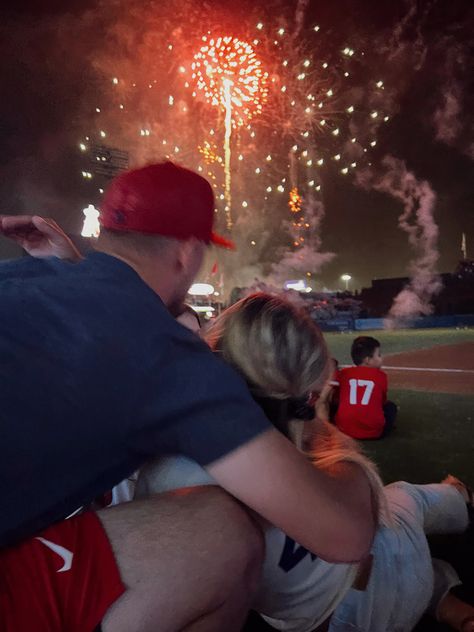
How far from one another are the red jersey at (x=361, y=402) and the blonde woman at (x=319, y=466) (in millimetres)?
2534

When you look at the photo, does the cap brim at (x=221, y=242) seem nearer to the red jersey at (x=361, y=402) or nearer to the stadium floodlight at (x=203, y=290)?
the red jersey at (x=361, y=402)

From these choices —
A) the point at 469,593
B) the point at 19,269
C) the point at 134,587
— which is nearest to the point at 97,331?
the point at 19,269

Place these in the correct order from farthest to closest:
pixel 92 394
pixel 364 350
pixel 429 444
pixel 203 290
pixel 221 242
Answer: pixel 203 290
pixel 364 350
pixel 429 444
pixel 221 242
pixel 92 394

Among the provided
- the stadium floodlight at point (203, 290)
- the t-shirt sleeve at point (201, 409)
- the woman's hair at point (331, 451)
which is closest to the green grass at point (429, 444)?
the woman's hair at point (331, 451)

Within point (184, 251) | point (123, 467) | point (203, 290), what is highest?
point (203, 290)

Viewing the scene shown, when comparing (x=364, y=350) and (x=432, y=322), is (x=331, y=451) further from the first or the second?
(x=432, y=322)

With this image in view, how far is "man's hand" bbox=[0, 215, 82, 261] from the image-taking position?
210 centimetres

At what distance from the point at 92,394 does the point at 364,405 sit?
376cm

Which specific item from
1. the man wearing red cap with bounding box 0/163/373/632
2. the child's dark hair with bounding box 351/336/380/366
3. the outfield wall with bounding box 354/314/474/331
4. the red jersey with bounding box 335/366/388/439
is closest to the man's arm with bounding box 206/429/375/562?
the man wearing red cap with bounding box 0/163/373/632

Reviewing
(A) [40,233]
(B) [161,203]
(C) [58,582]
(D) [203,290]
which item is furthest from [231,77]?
(D) [203,290]

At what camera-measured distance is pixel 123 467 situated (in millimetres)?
1161

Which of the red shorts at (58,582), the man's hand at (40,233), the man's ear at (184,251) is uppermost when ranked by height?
the man's hand at (40,233)

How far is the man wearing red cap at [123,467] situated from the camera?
1010mm

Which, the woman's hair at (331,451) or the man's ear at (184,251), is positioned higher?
the man's ear at (184,251)
